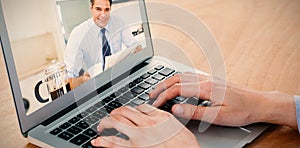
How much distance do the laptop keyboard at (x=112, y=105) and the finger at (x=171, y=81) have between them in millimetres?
18

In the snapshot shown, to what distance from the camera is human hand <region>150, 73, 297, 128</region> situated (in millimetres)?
831

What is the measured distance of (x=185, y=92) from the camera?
0.90m

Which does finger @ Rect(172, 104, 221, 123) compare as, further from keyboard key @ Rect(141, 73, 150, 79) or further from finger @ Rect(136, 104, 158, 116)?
keyboard key @ Rect(141, 73, 150, 79)

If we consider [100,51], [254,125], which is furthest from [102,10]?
[254,125]

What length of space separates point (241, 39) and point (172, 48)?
0.18m

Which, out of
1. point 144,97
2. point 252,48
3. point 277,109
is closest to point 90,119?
point 144,97

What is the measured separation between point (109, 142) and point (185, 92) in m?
0.20

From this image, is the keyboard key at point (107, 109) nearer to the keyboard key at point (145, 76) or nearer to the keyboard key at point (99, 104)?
the keyboard key at point (99, 104)

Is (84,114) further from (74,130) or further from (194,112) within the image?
(194,112)

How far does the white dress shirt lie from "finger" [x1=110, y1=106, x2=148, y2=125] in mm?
123

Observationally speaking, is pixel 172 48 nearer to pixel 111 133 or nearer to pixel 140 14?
pixel 140 14

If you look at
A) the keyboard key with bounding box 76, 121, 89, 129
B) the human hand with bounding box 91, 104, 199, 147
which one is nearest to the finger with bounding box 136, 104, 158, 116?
the human hand with bounding box 91, 104, 199, 147

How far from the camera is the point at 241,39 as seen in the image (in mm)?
1169

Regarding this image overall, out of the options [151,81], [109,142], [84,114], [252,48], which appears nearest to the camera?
[109,142]
